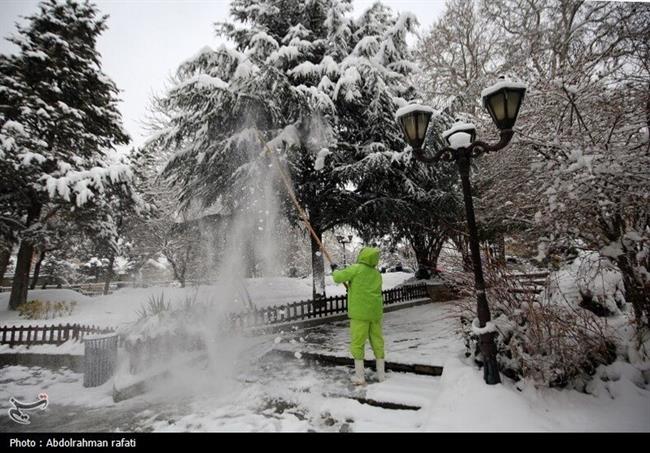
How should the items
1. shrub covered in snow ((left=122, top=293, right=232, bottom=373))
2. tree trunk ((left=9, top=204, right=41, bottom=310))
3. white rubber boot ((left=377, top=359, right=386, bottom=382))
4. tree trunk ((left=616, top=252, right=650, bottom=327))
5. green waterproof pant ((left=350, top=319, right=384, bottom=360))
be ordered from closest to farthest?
tree trunk ((left=616, top=252, right=650, bottom=327)) < green waterproof pant ((left=350, top=319, right=384, bottom=360)) < white rubber boot ((left=377, top=359, right=386, bottom=382)) < shrub covered in snow ((left=122, top=293, right=232, bottom=373)) < tree trunk ((left=9, top=204, right=41, bottom=310))

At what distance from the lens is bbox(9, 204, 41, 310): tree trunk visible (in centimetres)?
521

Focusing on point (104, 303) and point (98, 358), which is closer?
point (98, 358)

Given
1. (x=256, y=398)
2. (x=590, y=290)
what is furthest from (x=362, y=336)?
(x=590, y=290)

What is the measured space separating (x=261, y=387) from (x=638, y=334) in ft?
14.1

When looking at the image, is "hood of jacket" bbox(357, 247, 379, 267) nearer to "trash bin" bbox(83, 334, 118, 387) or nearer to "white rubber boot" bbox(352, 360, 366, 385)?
"white rubber boot" bbox(352, 360, 366, 385)

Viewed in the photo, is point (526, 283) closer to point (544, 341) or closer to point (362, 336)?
point (544, 341)

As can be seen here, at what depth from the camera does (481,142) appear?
3.27 metres

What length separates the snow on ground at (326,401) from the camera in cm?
267

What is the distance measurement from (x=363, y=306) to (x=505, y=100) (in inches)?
108

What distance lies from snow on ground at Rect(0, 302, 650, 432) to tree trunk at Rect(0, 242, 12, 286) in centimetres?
171

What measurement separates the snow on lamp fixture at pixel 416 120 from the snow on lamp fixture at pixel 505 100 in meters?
0.64

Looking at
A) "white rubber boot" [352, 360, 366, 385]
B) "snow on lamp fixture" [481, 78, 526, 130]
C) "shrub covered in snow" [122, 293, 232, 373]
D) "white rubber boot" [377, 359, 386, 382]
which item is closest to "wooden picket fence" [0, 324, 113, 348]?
"shrub covered in snow" [122, 293, 232, 373]

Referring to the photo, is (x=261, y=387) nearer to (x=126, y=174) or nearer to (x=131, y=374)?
(x=131, y=374)

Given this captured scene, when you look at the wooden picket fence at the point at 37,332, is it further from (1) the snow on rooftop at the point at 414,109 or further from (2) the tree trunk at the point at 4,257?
(1) the snow on rooftop at the point at 414,109
